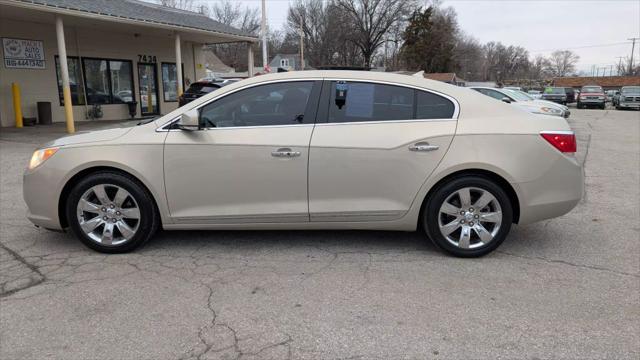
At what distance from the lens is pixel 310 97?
4316 millimetres

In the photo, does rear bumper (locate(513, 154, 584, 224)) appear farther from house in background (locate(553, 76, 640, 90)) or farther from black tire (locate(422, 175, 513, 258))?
house in background (locate(553, 76, 640, 90))

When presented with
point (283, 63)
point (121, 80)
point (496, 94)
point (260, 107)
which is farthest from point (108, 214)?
point (283, 63)

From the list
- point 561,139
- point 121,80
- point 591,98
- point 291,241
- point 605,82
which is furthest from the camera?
point 605,82

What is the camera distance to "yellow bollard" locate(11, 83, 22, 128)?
1463cm

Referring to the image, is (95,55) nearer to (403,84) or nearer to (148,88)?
(148,88)

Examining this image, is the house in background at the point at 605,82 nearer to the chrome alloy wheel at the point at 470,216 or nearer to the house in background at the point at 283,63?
the house in background at the point at 283,63

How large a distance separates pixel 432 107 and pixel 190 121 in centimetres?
211

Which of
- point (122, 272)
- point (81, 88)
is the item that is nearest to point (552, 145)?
point (122, 272)

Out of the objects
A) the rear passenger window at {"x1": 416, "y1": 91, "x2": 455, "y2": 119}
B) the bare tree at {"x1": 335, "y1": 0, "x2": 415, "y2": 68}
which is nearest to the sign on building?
the rear passenger window at {"x1": 416, "y1": 91, "x2": 455, "y2": 119}

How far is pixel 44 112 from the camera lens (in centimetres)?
1566

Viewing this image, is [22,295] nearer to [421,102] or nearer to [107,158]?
[107,158]

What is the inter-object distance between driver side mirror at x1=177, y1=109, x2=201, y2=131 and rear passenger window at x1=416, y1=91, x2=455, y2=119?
6.30 ft

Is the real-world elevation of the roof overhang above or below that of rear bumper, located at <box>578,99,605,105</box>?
above

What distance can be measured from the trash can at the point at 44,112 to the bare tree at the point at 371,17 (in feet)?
163
